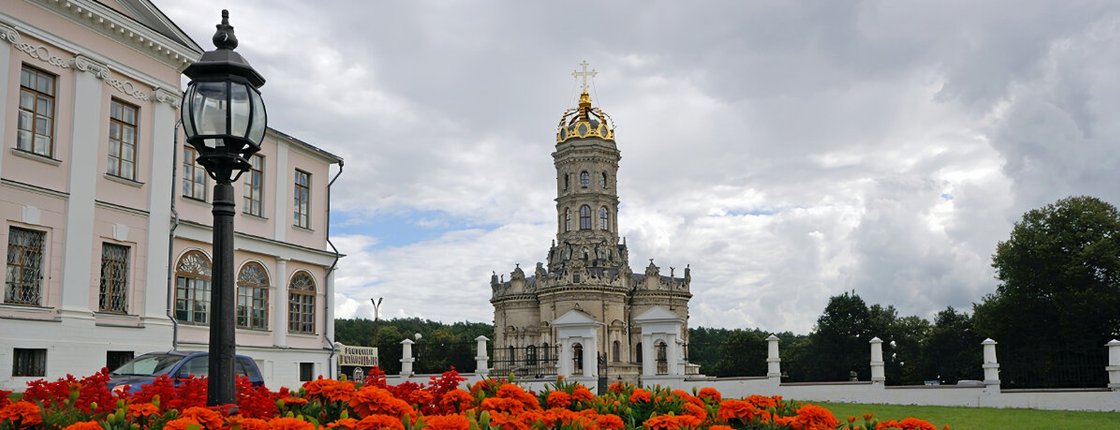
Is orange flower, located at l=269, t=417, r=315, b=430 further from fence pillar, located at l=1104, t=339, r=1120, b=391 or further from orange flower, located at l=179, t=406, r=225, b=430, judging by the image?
fence pillar, located at l=1104, t=339, r=1120, b=391

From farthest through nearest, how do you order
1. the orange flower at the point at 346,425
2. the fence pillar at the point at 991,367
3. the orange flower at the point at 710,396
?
1. the fence pillar at the point at 991,367
2. the orange flower at the point at 710,396
3. the orange flower at the point at 346,425

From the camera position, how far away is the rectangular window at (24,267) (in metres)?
17.2

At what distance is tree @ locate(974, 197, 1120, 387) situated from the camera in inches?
1654

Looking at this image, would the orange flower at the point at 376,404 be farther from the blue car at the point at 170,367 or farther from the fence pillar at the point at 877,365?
the fence pillar at the point at 877,365

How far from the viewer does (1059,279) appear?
43.9 meters

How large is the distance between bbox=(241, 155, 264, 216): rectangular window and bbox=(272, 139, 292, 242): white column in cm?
46

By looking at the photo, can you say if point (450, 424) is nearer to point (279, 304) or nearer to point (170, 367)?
point (170, 367)

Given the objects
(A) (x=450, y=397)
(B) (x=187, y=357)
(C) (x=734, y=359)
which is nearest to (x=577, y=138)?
(C) (x=734, y=359)

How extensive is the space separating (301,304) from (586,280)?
39.1 meters

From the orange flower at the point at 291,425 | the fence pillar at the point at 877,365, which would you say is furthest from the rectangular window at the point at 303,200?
the orange flower at the point at 291,425

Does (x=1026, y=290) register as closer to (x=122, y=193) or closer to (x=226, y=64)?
(x=122, y=193)

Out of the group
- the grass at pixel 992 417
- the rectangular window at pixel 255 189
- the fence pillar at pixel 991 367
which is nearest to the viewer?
the grass at pixel 992 417

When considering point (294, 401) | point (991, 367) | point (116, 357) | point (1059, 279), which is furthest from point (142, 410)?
point (1059, 279)

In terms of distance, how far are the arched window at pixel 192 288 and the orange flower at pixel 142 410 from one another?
16.2 meters
